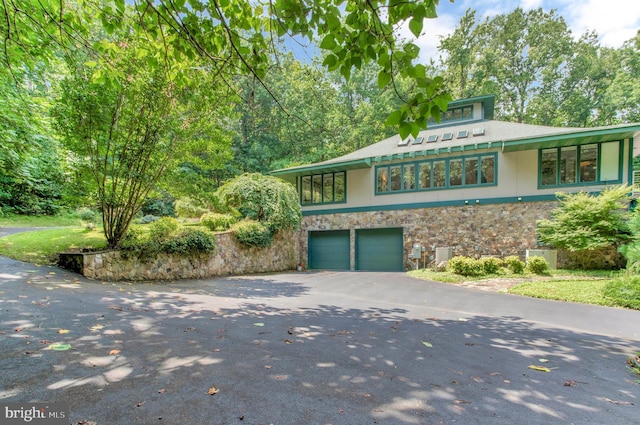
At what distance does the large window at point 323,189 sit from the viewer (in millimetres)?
14891

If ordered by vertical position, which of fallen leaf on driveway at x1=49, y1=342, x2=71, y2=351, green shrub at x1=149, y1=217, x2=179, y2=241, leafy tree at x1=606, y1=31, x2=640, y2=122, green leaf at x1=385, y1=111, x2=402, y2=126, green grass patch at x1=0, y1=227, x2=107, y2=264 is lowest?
fallen leaf on driveway at x1=49, y1=342, x2=71, y2=351

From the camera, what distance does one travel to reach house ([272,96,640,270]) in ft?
35.3

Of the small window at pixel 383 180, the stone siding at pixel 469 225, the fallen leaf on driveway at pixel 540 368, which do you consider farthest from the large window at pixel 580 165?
the fallen leaf on driveway at pixel 540 368

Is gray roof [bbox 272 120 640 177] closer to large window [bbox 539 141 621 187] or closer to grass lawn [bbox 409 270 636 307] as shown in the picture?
large window [bbox 539 141 621 187]

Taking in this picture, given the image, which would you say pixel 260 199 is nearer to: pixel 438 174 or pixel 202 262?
pixel 202 262

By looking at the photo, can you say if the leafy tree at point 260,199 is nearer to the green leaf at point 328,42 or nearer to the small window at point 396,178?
the small window at point 396,178

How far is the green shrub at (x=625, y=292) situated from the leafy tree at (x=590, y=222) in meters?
3.30

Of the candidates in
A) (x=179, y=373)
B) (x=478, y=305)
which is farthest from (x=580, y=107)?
(x=179, y=373)

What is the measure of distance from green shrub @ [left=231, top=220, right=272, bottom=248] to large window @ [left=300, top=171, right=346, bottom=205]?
3749mm

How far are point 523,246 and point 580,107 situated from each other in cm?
1942

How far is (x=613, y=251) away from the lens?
10031mm

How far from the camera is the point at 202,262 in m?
10.1

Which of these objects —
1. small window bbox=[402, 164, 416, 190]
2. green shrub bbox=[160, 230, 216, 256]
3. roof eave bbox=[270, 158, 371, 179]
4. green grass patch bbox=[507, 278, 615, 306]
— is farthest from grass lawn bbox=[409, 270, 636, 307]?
green shrub bbox=[160, 230, 216, 256]

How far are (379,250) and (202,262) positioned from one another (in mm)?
7650
